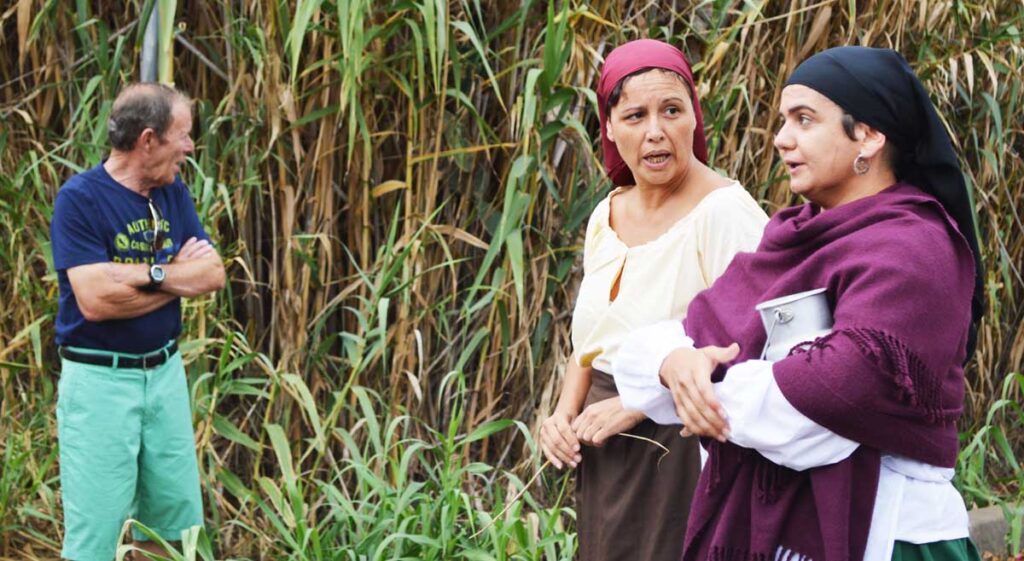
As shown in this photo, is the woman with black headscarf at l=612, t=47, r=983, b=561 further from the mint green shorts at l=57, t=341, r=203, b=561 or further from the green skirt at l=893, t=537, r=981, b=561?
the mint green shorts at l=57, t=341, r=203, b=561

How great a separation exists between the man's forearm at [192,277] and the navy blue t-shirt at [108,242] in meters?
0.08

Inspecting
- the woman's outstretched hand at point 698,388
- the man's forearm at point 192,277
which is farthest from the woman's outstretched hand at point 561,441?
the man's forearm at point 192,277

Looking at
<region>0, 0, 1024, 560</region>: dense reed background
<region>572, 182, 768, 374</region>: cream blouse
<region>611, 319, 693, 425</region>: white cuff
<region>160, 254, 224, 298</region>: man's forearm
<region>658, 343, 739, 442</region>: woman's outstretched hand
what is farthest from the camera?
<region>0, 0, 1024, 560</region>: dense reed background

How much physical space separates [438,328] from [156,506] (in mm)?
915

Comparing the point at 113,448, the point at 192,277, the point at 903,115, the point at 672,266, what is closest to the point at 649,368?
the point at 672,266

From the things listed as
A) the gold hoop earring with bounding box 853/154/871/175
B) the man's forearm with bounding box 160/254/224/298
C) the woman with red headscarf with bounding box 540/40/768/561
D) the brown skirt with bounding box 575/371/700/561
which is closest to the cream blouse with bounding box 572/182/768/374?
the woman with red headscarf with bounding box 540/40/768/561

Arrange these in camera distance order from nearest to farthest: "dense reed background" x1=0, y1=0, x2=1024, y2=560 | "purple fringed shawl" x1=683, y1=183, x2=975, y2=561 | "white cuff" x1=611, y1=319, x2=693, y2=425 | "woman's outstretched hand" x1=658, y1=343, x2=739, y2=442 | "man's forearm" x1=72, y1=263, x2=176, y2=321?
"purple fringed shawl" x1=683, y1=183, x2=975, y2=561 < "woman's outstretched hand" x1=658, y1=343, x2=739, y2=442 < "white cuff" x1=611, y1=319, x2=693, y2=425 < "man's forearm" x1=72, y1=263, x2=176, y2=321 < "dense reed background" x1=0, y1=0, x2=1024, y2=560

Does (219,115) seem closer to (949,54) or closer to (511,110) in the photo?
(511,110)

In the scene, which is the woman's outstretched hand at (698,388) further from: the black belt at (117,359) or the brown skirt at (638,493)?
the black belt at (117,359)

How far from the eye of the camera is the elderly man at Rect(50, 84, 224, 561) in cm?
316

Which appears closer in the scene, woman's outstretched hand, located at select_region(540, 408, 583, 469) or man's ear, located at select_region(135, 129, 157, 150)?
woman's outstretched hand, located at select_region(540, 408, 583, 469)

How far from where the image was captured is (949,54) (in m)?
4.00

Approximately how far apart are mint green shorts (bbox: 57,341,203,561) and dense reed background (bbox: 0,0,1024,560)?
21 centimetres

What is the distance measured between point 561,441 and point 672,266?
42 centimetres
